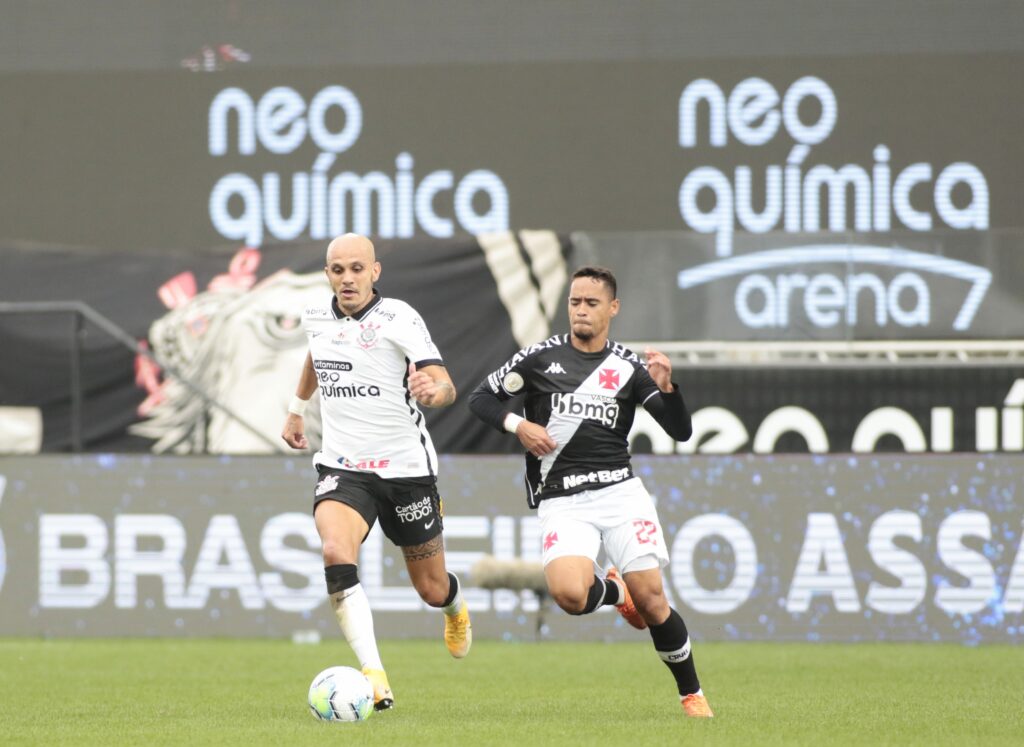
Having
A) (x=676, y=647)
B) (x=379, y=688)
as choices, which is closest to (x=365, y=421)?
(x=379, y=688)

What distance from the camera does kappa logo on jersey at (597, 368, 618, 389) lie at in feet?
26.3

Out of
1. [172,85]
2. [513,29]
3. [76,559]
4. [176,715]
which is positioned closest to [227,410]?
[76,559]

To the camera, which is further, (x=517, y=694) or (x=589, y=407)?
(x=517, y=694)

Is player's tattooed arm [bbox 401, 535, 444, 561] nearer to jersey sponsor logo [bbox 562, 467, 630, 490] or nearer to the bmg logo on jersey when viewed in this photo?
jersey sponsor logo [bbox 562, 467, 630, 490]

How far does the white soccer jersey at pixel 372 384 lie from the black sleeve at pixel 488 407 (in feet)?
0.86

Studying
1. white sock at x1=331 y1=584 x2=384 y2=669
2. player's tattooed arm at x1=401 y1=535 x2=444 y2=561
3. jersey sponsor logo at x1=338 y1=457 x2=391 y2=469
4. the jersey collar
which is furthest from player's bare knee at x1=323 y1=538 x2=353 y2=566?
the jersey collar

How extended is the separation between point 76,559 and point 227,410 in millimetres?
1492

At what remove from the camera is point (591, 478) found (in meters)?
7.97

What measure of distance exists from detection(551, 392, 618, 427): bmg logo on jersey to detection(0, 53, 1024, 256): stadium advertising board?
5.24m

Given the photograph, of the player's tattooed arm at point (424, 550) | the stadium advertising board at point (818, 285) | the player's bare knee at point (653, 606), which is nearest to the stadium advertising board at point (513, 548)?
the stadium advertising board at point (818, 285)

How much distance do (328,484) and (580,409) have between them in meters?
1.16

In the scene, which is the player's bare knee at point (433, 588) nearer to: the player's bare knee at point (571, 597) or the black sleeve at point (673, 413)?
the player's bare knee at point (571, 597)

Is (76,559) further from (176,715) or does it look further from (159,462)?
(176,715)

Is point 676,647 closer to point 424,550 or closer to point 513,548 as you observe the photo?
point 424,550
